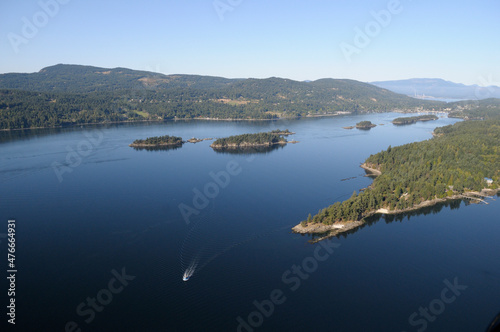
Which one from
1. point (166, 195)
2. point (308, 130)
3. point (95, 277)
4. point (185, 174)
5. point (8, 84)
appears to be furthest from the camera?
point (8, 84)

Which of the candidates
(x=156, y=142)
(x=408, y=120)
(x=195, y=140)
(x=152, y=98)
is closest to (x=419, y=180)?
(x=195, y=140)

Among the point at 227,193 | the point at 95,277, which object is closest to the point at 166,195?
the point at 227,193

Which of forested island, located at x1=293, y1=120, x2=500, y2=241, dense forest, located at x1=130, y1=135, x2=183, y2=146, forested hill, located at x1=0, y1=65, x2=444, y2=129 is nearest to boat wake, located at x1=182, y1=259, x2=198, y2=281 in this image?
forested island, located at x1=293, y1=120, x2=500, y2=241

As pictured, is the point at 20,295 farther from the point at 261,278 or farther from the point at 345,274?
the point at 345,274

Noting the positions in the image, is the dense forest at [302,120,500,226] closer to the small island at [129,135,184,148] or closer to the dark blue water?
the dark blue water

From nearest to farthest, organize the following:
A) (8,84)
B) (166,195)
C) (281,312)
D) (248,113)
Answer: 1. (281,312)
2. (166,195)
3. (248,113)
4. (8,84)

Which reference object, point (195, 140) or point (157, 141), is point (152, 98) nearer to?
point (195, 140)

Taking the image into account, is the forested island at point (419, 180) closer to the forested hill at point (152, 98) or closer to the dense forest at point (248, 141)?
the dense forest at point (248, 141)
